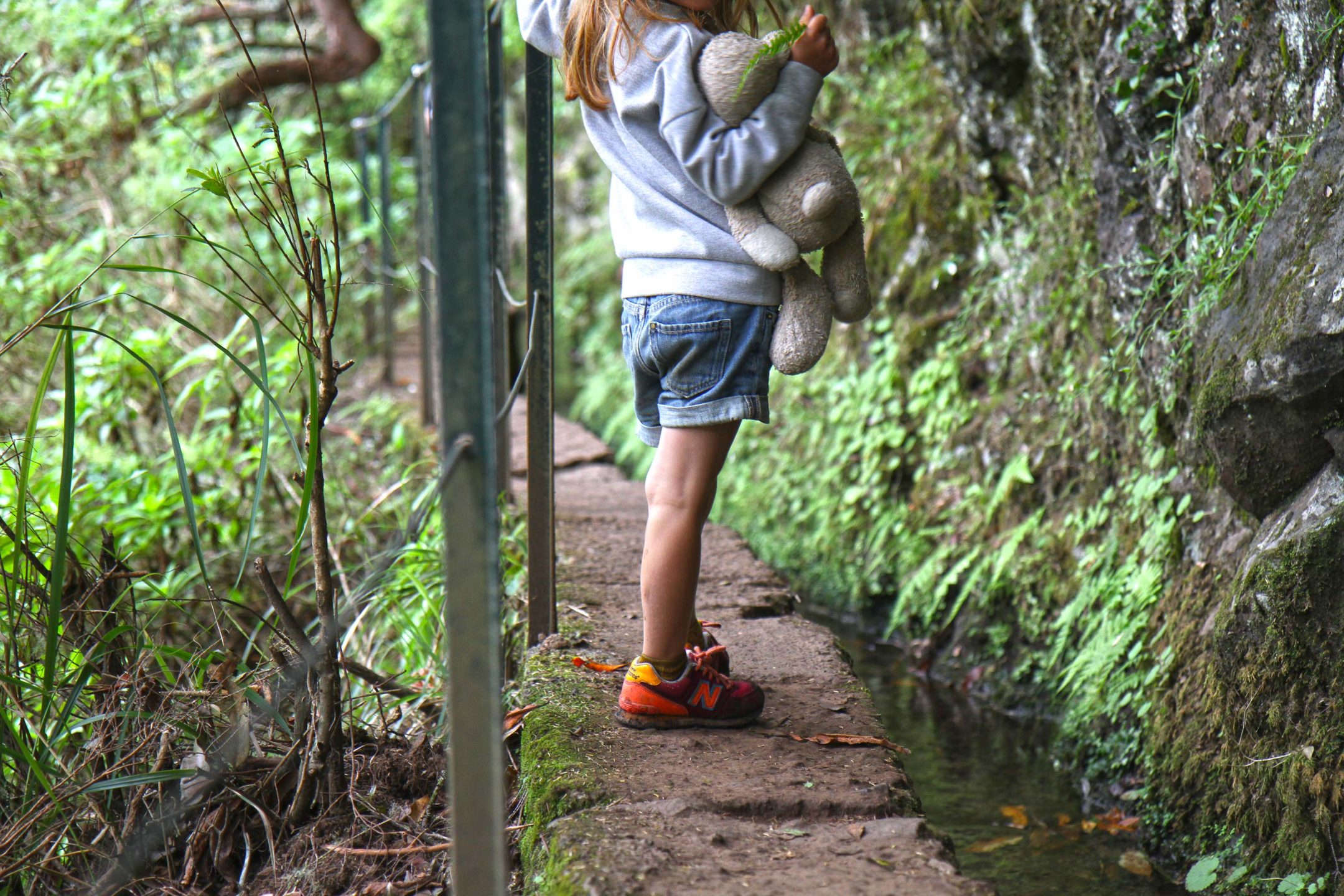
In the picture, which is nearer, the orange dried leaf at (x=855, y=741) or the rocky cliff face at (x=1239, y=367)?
the orange dried leaf at (x=855, y=741)

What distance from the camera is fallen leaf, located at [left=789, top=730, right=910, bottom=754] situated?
6.98ft

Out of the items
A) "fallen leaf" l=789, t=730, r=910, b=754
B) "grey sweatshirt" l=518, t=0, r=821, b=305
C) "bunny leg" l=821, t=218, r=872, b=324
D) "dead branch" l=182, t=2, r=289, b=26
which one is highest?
"dead branch" l=182, t=2, r=289, b=26

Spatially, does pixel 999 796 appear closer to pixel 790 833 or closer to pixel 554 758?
pixel 790 833

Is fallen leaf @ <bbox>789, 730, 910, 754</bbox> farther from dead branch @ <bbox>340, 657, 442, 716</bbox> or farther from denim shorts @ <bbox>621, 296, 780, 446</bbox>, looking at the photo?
dead branch @ <bbox>340, 657, 442, 716</bbox>

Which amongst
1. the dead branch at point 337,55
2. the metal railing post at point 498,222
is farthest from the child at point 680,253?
the dead branch at point 337,55

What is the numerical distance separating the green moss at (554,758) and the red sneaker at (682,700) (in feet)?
0.26

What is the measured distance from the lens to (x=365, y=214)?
25.2 feet

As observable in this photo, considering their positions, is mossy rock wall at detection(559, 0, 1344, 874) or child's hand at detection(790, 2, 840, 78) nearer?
child's hand at detection(790, 2, 840, 78)

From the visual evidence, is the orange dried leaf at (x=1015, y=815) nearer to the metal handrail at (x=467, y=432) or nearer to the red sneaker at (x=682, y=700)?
the red sneaker at (x=682, y=700)

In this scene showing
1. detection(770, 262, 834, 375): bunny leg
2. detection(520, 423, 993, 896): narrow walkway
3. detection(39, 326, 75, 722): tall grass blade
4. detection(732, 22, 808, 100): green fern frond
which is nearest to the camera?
detection(520, 423, 993, 896): narrow walkway

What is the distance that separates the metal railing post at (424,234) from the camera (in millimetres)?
5410

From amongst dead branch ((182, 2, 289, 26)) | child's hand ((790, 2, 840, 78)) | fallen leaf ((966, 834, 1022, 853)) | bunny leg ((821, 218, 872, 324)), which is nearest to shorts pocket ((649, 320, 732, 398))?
bunny leg ((821, 218, 872, 324))

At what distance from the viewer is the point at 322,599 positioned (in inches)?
79.3

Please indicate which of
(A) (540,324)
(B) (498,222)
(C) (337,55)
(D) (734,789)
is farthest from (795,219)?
(C) (337,55)
